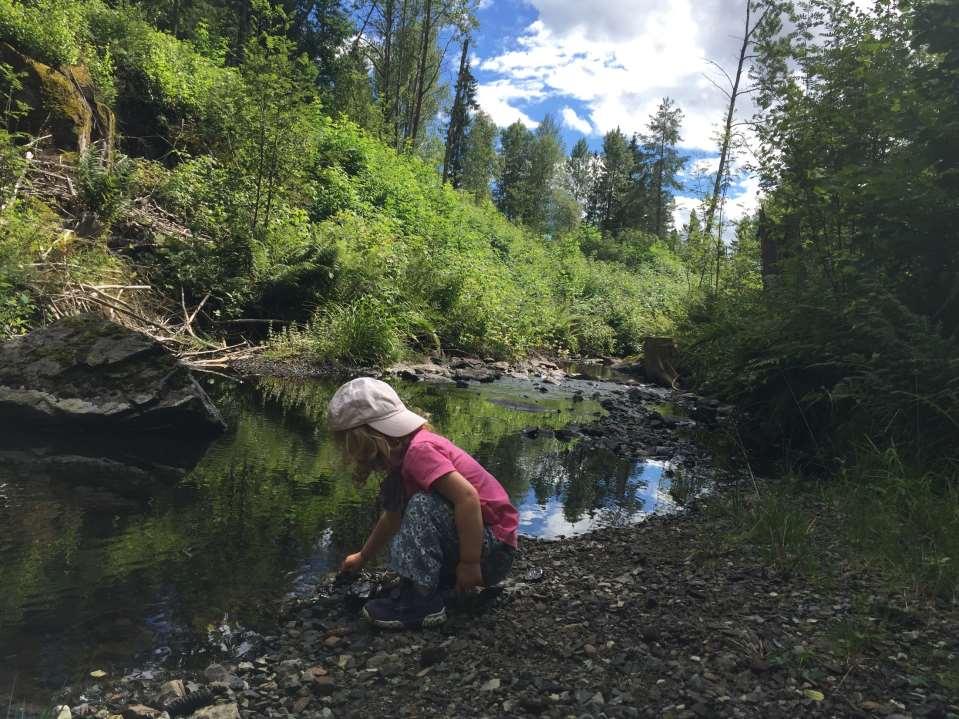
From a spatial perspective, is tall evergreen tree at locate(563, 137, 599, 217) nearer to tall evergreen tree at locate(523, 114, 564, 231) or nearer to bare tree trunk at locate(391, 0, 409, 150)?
tall evergreen tree at locate(523, 114, 564, 231)

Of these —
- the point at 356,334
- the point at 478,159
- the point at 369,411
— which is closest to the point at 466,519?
the point at 369,411

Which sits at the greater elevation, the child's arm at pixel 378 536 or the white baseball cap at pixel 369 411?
the white baseball cap at pixel 369 411

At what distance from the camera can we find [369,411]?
130 inches

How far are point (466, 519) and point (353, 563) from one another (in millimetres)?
961

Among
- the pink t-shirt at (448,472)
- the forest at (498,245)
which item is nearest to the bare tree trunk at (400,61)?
the forest at (498,245)

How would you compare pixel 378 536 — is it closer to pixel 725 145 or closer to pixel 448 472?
pixel 448 472

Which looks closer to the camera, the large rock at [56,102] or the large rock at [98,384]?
the large rock at [98,384]

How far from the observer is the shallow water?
321 centimetres

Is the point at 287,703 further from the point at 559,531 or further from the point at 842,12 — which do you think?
the point at 842,12

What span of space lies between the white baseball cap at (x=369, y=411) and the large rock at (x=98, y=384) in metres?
4.53

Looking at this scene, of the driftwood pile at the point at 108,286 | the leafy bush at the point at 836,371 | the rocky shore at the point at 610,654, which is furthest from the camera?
the driftwood pile at the point at 108,286

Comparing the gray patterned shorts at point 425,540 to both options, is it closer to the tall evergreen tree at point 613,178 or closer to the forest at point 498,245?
the forest at point 498,245

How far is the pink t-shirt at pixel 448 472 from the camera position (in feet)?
10.9

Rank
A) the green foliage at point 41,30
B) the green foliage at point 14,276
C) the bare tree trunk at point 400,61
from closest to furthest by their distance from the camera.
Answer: the green foliage at point 14,276 → the green foliage at point 41,30 → the bare tree trunk at point 400,61
